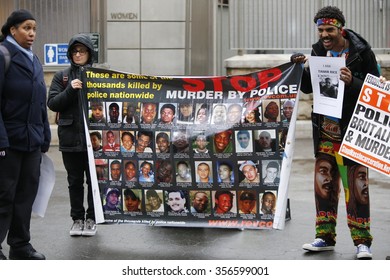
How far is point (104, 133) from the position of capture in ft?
22.1

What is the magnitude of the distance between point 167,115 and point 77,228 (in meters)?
1.51

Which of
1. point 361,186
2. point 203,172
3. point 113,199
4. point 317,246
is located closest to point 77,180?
point 113,199

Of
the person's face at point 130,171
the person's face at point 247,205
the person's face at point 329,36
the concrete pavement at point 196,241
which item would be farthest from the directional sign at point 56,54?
the person's face at point 329,36

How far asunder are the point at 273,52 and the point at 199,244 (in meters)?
8.52

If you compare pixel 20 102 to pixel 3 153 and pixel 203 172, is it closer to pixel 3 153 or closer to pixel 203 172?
pixel 3 153

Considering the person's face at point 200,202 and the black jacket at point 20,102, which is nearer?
the black jacket at point 20,102

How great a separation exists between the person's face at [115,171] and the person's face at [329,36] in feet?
6.65

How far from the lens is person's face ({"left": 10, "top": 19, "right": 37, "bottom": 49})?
6051 mm

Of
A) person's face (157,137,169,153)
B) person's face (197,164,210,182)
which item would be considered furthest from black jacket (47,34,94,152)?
person's face (197,164,210,182)

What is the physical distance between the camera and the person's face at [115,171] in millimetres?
6719

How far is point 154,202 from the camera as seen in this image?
21.8 feet

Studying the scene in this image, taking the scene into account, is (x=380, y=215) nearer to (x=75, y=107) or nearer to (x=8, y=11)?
(x=75, y=107)

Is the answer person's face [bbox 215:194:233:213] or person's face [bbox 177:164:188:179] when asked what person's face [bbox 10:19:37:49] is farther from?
person's face [bbox 215:194:233:213]

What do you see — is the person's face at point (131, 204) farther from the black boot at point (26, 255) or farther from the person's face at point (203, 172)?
the black boot at point (26, 255)
